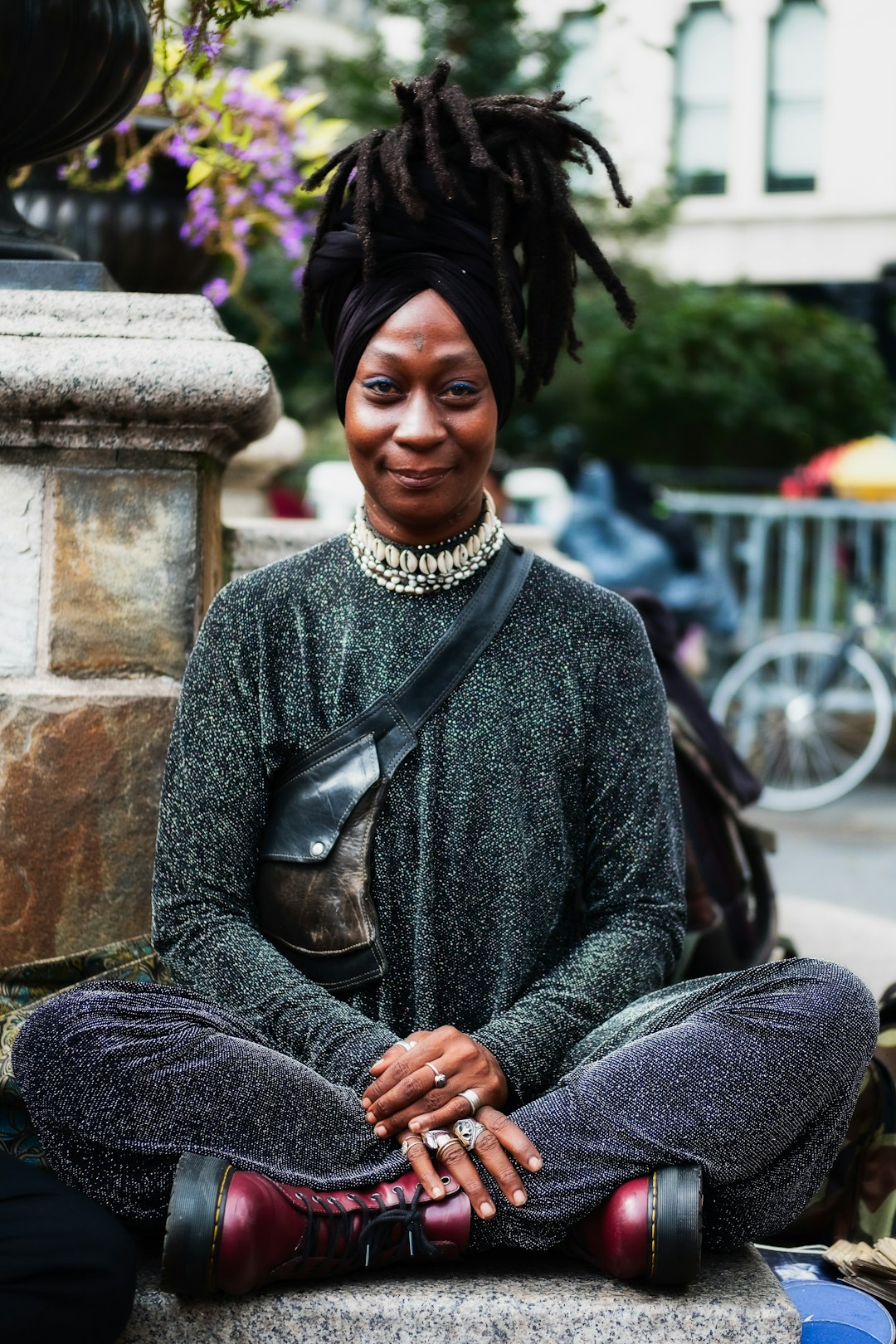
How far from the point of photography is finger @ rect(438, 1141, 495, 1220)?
2.16 meters

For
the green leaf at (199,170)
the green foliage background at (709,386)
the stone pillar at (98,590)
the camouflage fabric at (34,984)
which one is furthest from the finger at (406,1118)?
the green foliage background at (709,386)

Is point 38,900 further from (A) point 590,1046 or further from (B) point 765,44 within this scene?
(B) point 765,44

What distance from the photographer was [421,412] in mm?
2521

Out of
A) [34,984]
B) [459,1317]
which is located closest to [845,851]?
[34,984]

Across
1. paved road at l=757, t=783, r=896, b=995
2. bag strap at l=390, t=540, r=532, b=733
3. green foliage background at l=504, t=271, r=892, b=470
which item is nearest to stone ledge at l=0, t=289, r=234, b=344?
bag strap at l=390, t=540, r=532, b=733

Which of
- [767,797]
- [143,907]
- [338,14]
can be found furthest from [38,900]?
[338,14]

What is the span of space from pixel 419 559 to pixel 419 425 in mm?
252

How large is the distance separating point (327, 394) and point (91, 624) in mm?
14786

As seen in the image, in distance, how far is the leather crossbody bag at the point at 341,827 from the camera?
2521mm

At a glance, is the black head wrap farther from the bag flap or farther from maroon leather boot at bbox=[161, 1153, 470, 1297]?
maroon leather boot at bbox=[161, 1153, 470, 1297]

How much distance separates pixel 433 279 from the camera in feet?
8.34

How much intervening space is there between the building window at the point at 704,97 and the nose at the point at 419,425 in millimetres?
23487

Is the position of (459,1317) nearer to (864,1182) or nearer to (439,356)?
A: (864,1182)

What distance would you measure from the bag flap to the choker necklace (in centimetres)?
28
